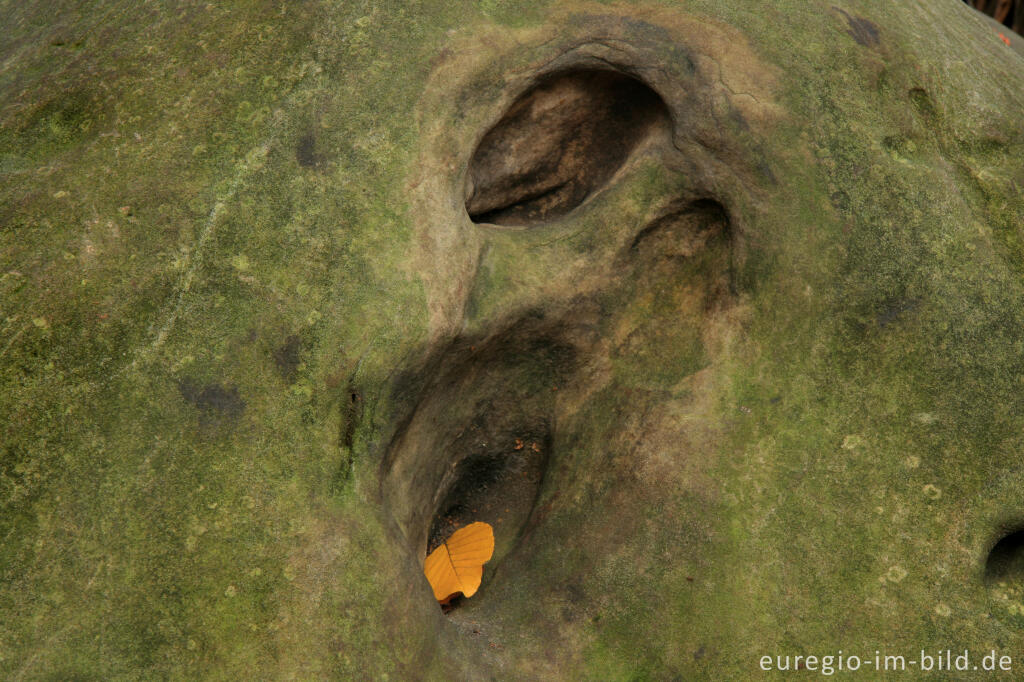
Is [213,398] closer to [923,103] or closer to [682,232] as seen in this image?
[682,232]

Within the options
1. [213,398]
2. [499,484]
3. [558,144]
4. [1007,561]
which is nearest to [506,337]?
[499,484]

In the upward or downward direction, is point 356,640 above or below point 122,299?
below

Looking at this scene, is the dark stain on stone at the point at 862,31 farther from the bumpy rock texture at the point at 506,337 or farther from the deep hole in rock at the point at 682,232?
the deep hole in rock at the point at 682,232

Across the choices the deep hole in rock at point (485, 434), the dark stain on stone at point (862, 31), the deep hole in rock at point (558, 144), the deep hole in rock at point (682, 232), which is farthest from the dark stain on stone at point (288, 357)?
the dark stain on stone at point (862, 31)

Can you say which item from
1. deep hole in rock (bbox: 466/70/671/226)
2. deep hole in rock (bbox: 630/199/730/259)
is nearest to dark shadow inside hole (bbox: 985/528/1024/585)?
deep hole in rock (bbox: 630/199/730/259)

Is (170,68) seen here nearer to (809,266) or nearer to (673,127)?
(673,127)

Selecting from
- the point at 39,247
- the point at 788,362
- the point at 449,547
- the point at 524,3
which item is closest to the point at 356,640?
the point at 449,547
